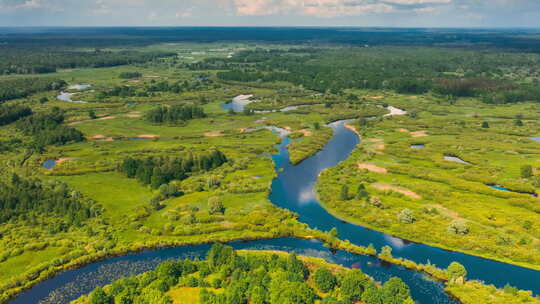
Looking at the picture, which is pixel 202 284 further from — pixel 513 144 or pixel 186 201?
pixel 513 144

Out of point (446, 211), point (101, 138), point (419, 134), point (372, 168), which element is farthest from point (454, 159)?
point (101, 138)

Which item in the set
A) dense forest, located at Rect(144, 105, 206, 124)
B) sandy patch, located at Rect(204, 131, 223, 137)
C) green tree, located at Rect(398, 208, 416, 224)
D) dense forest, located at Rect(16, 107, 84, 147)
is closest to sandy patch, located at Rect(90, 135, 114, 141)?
dense forest, located at Rect(16, 107, 84, 147)

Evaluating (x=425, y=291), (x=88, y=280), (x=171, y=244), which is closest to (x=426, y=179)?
(x=425, y=291)

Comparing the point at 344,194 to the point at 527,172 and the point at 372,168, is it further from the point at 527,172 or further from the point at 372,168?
the point at 527,172

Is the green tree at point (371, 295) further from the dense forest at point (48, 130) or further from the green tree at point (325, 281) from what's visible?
the dense forest at point (48, 130)

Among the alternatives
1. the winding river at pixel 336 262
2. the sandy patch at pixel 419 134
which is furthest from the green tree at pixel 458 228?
the sandy patch at pixel 419 134

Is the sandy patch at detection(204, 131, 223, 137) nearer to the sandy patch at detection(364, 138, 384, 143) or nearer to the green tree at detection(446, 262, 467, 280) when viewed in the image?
the sandy patch at detection(364, 138, 384, 143)
